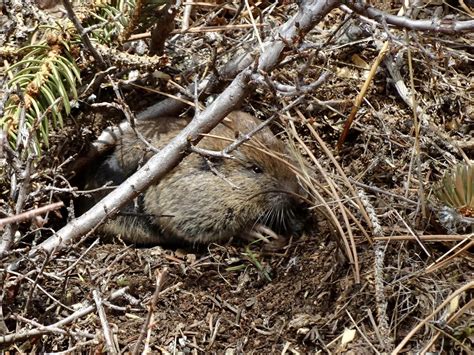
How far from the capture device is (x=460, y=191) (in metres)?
2.82

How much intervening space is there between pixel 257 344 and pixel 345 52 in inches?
76.0

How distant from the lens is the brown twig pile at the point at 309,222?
2643 millimetres

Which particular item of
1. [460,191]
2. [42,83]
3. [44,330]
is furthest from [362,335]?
[42,83]

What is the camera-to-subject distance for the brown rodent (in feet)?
11.7

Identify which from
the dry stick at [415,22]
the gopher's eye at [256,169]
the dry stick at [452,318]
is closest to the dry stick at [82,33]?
the gopher's eye at [256,169]

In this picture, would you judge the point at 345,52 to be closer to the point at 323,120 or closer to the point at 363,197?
the point at 323,120

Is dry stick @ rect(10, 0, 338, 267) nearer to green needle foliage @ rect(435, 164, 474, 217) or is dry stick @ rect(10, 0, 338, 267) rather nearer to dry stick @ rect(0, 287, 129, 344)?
dry stick @ rect(0, 287, 129, 344)

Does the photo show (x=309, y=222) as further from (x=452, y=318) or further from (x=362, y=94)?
(x=452, y=318)

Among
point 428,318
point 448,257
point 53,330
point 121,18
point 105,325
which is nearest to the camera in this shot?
point 105,325

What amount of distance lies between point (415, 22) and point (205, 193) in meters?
1.50

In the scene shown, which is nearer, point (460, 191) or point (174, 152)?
point (460, 191)

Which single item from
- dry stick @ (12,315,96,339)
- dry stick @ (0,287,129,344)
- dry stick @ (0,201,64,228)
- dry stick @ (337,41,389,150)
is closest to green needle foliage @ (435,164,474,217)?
dry stick @ (337,41,389,150)

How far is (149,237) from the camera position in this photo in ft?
12.0

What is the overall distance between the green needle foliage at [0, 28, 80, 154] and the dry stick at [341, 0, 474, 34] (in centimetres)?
122
